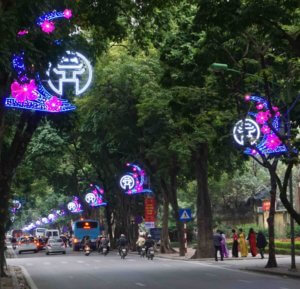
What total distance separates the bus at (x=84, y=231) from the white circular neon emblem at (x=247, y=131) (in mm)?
38298

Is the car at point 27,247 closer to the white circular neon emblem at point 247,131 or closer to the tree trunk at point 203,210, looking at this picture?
the tree trunk at point 203,210

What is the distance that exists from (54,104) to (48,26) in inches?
170

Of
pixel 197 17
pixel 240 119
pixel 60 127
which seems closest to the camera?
pixel 197 17

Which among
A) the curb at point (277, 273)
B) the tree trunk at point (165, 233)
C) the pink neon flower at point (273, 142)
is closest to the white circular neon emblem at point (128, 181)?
the tree trunk at point (165, 233)

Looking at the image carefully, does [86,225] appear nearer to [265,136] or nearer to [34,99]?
[265,136]

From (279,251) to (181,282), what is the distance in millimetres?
18477

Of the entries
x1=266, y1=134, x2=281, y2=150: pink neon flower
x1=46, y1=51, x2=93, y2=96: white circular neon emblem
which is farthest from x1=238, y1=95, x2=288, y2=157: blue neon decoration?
x1=46, y1=51, x2=93, y2=96: white circular neon emblem

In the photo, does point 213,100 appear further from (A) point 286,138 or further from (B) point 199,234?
(B) point 199,234

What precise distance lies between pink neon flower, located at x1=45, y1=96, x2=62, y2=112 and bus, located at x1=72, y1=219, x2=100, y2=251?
4316 centimetres

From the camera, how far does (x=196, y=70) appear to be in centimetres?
2181

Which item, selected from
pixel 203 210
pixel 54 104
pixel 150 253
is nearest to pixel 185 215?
pixel 203 210

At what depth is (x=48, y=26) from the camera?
11.8 metres

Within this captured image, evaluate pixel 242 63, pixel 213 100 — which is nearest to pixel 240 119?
pixel 213 100

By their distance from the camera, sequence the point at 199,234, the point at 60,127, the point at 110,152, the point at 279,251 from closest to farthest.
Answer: the point at 60,127 < the point at 199,234 < the point at 279,251 < the point at 110,152
